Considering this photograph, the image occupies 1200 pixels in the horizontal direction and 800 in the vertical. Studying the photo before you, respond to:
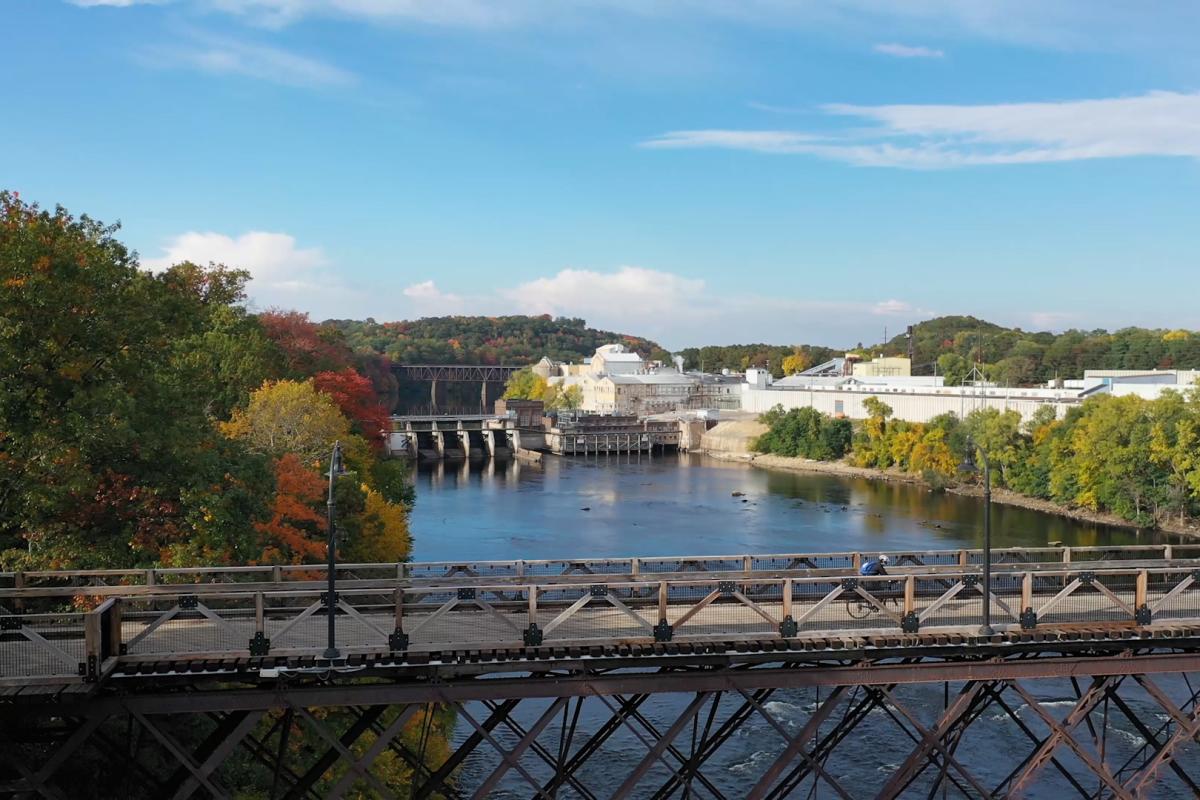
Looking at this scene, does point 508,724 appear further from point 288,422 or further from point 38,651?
point 288,422

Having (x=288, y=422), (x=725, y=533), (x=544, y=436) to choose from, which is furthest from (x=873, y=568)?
(x=544, y=436)

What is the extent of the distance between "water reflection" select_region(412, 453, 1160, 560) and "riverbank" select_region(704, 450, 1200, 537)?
1.31 metres

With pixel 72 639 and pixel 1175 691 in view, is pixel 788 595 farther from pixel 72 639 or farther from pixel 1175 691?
pixel 1175 691

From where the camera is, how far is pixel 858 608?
605 inches

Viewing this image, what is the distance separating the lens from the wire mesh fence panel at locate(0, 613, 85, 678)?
11.4 m

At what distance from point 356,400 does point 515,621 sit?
43.6 metres

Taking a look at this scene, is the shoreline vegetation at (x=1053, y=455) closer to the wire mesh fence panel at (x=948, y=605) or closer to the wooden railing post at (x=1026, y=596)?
the wire mesh fence panel at (x=948, y=605)

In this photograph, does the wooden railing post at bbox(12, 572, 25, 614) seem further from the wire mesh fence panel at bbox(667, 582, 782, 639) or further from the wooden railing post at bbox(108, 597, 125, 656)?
the wire mesh fence panel at bbox(667, 582, 782, 639)

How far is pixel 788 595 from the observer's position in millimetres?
12820

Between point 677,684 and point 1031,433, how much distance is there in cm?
7312

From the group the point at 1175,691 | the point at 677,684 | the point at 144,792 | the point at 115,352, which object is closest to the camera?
the point at 677,684

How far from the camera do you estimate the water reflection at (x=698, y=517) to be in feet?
180

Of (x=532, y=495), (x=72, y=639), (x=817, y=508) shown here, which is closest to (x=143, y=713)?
(x=72, y=639)

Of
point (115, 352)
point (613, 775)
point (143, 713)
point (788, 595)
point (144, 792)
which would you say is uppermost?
point (115, 352)
